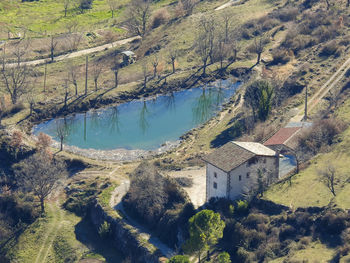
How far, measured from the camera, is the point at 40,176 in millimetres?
103625

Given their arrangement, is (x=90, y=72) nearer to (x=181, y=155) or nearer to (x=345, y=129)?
(x=181, y=155)

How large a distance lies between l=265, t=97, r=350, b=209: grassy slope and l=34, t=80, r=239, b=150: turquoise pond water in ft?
104

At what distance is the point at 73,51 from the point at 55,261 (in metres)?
77.0

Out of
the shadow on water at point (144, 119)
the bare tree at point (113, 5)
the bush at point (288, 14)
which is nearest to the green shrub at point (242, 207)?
the shadow on water at point (144, 119)

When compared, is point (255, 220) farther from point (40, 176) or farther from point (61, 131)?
point (61, 131)

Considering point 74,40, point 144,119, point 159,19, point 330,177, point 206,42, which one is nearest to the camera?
point 330,177

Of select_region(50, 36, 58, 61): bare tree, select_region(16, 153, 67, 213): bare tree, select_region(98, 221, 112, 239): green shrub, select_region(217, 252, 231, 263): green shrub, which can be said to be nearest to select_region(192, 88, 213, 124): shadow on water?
select_region(16, 153, 67, 213): bare tree

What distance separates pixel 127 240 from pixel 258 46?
67942 millimetres

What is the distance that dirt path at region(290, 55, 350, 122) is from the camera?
120 metres

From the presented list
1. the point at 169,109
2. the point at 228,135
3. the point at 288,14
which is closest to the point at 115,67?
the point at 169,109

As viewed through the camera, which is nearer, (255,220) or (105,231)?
(255,220)

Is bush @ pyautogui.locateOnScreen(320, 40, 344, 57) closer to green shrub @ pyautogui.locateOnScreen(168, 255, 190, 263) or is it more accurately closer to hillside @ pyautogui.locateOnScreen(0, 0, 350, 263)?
hillside @ pyautogui.locateOnScreen(0, 0, 350, 263)

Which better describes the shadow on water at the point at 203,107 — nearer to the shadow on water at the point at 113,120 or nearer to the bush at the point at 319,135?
the shadow on water at the point at 113,120

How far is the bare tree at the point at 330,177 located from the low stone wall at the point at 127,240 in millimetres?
21992
